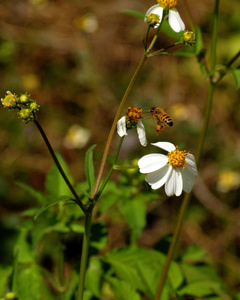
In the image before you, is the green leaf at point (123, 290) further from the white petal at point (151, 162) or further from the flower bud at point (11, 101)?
the flower bud at point (11, 101)

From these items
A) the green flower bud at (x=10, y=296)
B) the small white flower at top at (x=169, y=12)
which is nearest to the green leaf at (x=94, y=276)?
the green flower bud at (x=10, y=296)

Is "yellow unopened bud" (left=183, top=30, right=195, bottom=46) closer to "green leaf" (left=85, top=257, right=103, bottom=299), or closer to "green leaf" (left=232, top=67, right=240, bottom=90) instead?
"green leaf" (left=232, top=67, right=240, bottom=90)

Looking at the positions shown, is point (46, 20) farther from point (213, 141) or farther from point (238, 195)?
point (238, 195)

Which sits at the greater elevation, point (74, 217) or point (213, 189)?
point (213, 189)

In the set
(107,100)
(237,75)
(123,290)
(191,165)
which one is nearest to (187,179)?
(191,165)

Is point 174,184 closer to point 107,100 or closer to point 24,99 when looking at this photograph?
point 24,99

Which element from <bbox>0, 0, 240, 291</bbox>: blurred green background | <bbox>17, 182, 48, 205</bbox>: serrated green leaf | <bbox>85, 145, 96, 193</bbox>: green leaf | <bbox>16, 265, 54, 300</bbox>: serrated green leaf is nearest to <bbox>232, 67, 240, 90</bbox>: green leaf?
<bbox>85, 145, 96, 193</bbox>: green leaf

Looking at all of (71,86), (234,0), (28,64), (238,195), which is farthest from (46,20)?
(238,195)
